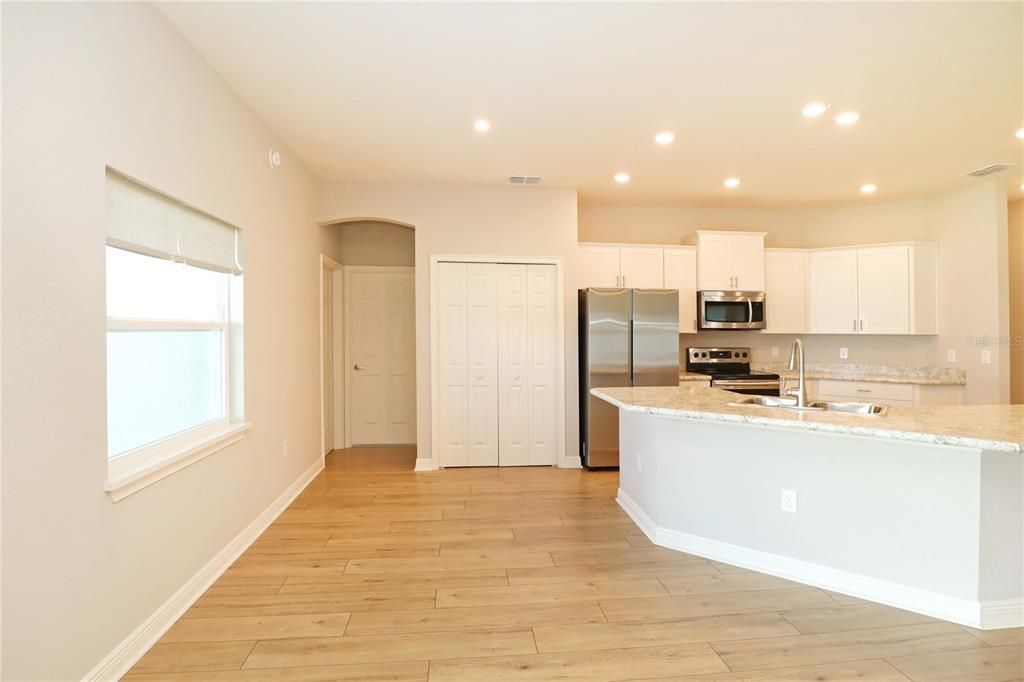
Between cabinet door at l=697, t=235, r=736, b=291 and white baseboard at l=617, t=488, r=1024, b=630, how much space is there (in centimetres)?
296

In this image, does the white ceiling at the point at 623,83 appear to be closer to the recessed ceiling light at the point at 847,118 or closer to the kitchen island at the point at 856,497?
the recessed ceiling light at the point at 847,118

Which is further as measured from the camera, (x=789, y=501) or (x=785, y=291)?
(x=785, y=291)

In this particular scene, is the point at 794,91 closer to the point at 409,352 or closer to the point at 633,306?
the point at 633,306

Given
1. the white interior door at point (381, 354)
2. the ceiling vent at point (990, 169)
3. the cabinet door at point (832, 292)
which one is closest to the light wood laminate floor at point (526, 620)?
the white interior door at point (381, 354)

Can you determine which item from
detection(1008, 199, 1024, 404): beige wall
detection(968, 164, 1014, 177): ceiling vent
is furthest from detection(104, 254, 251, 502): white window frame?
detection(1008, 199, 1024, 404): beige wall

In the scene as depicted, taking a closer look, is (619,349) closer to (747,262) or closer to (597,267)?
(597,267)

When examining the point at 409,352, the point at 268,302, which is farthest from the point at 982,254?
the point at 268,302

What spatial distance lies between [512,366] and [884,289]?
13.2ft

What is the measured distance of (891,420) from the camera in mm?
2119

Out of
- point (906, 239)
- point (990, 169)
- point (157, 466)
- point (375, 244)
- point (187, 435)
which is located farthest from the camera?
point (375, 244)

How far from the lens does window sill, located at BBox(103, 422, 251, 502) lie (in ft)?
6.03

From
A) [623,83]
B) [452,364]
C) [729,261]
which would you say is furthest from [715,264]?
[452,364]

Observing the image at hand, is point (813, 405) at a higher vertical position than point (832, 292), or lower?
lower

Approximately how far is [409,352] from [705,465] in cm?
376
